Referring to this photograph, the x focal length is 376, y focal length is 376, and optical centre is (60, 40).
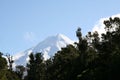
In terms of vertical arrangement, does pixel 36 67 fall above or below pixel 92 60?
above

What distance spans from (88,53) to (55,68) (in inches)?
979

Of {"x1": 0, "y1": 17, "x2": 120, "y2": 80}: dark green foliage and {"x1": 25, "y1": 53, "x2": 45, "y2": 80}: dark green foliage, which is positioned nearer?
{"x1": 0, "y1": 17, "x2": 120, "y2": 80}: dark green foliage

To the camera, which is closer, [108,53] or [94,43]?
[108,53]

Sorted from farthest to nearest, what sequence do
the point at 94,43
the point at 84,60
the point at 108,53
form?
the point at 94,43
the point at 84,60
the point at 108,53

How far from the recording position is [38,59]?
160500 mm

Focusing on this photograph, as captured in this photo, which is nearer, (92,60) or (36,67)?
(92,60)

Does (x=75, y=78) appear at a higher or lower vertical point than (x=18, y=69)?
lower

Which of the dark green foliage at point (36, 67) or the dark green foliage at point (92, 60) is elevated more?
the dark green foliage at point (36, 67)

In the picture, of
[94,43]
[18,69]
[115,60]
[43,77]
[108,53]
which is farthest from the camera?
[18,69]

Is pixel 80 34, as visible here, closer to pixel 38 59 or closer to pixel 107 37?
pixel 107 37

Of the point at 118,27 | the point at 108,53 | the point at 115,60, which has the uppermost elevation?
the point at 118,27

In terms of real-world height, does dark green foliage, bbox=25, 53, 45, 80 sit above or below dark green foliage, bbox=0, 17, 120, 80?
above

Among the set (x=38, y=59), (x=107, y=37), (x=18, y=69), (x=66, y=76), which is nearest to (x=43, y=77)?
(x=38, y=59)

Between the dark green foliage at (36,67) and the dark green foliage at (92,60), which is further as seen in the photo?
the dark green foliage at (36,67)
